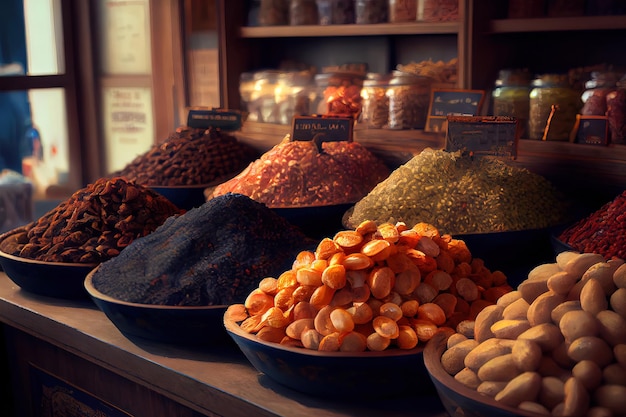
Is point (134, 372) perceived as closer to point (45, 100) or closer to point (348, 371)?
point (348, 371)

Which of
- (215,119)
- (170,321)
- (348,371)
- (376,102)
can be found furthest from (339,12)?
(348,371)

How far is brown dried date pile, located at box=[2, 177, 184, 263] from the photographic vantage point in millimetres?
1653

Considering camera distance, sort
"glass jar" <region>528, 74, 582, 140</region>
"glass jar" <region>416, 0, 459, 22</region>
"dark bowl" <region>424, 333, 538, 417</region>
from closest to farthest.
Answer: "dark bowl" <region>424, 333, 538, 417</region> < "glass jar" <region>528, 74, 582, 140</region> < "glass jar" <region>416, 0, 459, 22</region>

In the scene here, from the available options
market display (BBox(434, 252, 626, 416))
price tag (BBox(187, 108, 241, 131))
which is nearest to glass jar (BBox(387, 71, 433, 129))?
price tag (BBox(187, 108, 241, 131))

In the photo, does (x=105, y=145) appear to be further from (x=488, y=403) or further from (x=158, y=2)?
(x=488, y=403)

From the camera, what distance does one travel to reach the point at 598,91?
1.65 metres

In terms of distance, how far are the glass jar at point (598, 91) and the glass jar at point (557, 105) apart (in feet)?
0.15

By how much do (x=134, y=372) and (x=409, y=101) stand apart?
98 cm

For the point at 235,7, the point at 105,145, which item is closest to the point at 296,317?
the point at 235,7

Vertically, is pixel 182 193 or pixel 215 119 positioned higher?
pixel 215 119

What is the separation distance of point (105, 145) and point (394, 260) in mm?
2339

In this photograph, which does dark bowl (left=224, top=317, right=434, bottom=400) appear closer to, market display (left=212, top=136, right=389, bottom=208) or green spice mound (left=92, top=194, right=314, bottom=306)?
green spice mound (left=92, top=194, right=314, bottom=306)

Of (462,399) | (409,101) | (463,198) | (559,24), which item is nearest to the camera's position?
(462,399)

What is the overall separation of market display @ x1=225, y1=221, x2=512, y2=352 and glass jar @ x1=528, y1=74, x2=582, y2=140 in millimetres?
588
